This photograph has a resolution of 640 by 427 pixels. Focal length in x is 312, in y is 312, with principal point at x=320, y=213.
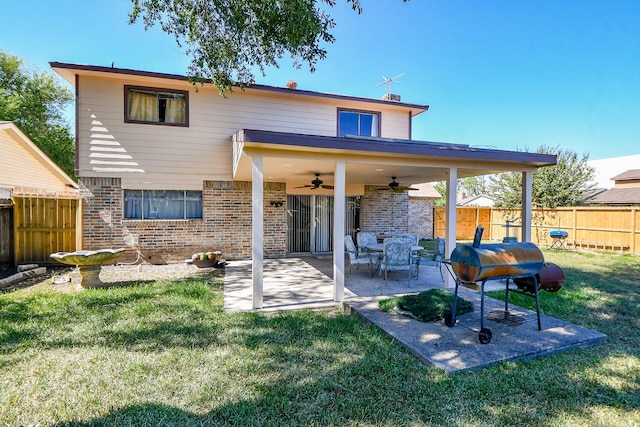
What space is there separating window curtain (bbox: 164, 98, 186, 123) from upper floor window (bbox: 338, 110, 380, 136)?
5.04 meters

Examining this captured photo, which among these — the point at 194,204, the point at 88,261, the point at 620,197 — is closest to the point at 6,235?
the point at 88,261

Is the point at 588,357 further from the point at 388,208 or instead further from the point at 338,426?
the point at 388,208

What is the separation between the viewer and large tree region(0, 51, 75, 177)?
21109 millimetres

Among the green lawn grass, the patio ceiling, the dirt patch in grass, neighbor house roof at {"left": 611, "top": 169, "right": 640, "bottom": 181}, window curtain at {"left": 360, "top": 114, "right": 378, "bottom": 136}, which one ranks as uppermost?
window curtain at {"left": 360, "top": 114, "right": 378, "bottom": 136}

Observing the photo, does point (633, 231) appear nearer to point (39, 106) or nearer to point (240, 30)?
point (240, 30)

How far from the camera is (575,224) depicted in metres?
14.4

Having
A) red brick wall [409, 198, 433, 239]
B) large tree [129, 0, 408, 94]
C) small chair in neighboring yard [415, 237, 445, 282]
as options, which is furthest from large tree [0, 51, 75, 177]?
small chair in neighboring yard [415, 237, 445, 282]

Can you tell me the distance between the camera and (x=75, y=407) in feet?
8.84

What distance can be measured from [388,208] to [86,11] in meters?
10.4

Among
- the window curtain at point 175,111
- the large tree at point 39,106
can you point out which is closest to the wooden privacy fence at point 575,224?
the window curtain at point 175,111

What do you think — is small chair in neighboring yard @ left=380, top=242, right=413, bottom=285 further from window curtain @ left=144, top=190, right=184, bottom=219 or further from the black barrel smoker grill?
window curtain @ left=144, top=190, right=184, bottom=219

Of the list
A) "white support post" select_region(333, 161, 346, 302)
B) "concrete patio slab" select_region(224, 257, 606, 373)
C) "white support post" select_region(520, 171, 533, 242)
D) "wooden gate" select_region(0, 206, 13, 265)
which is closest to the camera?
"concrete patio slab" select_region(224, 257, 606, 373)

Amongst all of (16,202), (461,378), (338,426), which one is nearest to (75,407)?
(338,426)

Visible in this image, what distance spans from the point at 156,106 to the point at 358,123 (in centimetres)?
650
